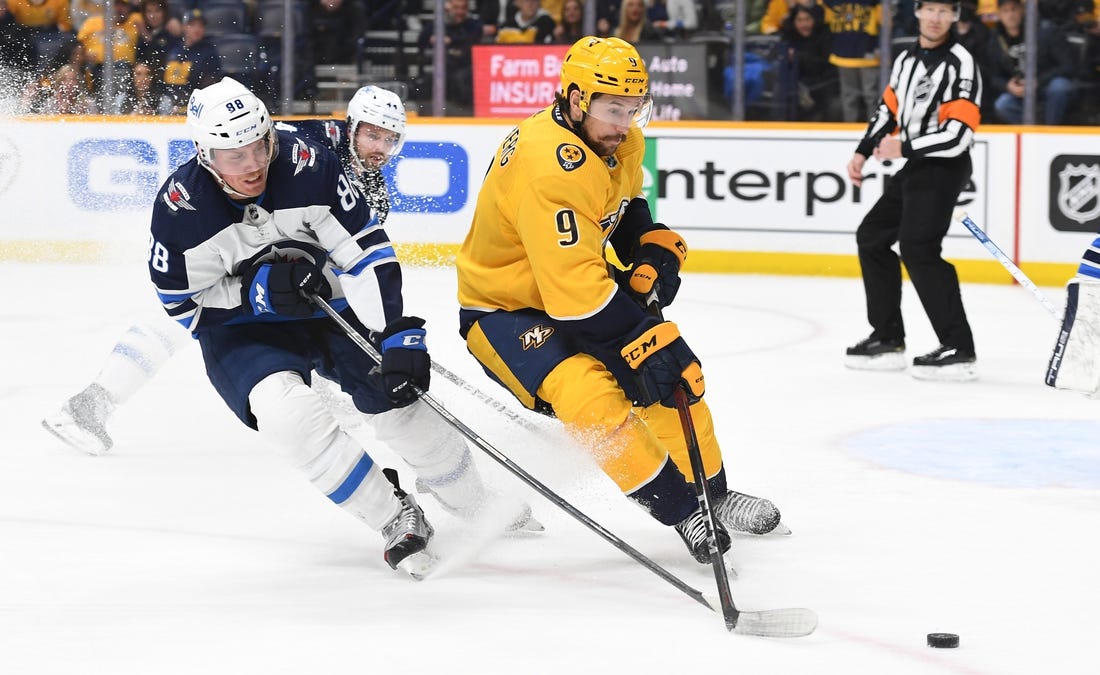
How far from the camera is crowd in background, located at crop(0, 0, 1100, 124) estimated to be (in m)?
7.72

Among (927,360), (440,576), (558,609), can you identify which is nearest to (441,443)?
(440,576)

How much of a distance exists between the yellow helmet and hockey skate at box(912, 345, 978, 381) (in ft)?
8.80

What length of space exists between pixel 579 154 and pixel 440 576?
2.93 ft

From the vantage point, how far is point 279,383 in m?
3.01

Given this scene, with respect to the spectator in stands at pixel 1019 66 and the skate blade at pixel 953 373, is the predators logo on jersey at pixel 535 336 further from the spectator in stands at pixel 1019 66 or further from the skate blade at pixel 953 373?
the spectator in stands at pixel 1019 66

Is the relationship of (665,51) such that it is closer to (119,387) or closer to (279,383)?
(119,387)

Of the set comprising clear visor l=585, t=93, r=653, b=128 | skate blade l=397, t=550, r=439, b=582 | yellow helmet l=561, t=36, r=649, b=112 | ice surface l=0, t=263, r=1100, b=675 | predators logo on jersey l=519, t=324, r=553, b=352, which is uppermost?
yellow helmet l=561, t=36, r=649, b=112

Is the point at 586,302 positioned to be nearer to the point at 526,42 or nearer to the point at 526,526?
the point at 526,526

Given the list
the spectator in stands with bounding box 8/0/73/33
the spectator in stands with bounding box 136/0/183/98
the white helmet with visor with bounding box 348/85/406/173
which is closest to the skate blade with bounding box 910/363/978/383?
the white helmet with visor with bounding box 348/85/406/173

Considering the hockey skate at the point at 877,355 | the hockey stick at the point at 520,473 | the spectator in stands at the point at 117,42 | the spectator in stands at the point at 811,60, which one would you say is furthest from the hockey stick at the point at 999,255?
the spectator in stands at the point at 117,42

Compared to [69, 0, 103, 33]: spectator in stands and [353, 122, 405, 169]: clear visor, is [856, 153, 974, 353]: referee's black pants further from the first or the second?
[69, 0, 103, 33]: spectator in stands

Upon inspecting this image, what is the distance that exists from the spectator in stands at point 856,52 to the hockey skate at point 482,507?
4.98 meters

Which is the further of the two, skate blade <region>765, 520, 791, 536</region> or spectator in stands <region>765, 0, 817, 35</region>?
spectator in stands <region>765, 0, 817, 35</region>

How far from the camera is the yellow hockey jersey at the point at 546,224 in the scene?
2.97 metres
